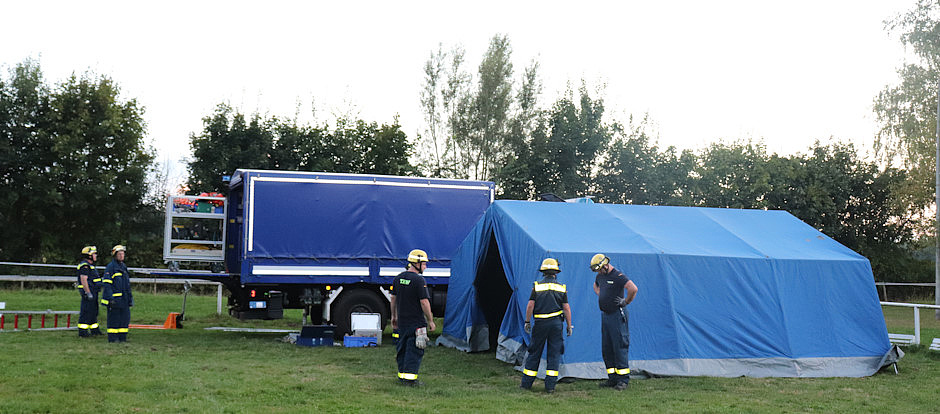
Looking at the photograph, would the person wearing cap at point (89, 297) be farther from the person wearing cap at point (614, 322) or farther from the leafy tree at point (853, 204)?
the leafy tree at point (853, 204)

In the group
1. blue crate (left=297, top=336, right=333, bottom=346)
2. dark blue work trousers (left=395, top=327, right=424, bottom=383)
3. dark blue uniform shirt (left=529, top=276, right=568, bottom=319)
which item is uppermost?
dark blue uniform shirt (left=529, top=276, right=568, bottom=319)

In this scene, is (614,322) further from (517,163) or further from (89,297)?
(517,163)

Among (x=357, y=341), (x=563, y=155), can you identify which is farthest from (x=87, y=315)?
(x=563, y=155)

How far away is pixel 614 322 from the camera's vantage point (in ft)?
32.5

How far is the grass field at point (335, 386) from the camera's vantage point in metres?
8.09

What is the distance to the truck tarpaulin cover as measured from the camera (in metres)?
14.6

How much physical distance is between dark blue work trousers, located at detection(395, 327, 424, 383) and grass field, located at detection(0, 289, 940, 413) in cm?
21

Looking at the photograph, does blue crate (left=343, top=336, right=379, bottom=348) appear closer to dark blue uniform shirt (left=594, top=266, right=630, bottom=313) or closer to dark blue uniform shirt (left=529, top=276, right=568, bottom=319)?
dark blue uniform shirt (left=529, top=276, right=568, bottom=319)

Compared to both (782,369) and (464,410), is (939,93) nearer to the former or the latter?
(782,369)

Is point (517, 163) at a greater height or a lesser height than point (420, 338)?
greater

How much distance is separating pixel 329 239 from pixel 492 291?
3348mm

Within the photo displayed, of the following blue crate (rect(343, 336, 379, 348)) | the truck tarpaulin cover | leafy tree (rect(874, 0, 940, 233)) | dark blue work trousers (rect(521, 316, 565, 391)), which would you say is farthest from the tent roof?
leafy tree (rect(874, 0, 940, 233))

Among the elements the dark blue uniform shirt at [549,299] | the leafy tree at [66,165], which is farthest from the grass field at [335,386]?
the leafy tree at [66,165]

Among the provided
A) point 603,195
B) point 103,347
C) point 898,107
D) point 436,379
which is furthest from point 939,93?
point 103,347
